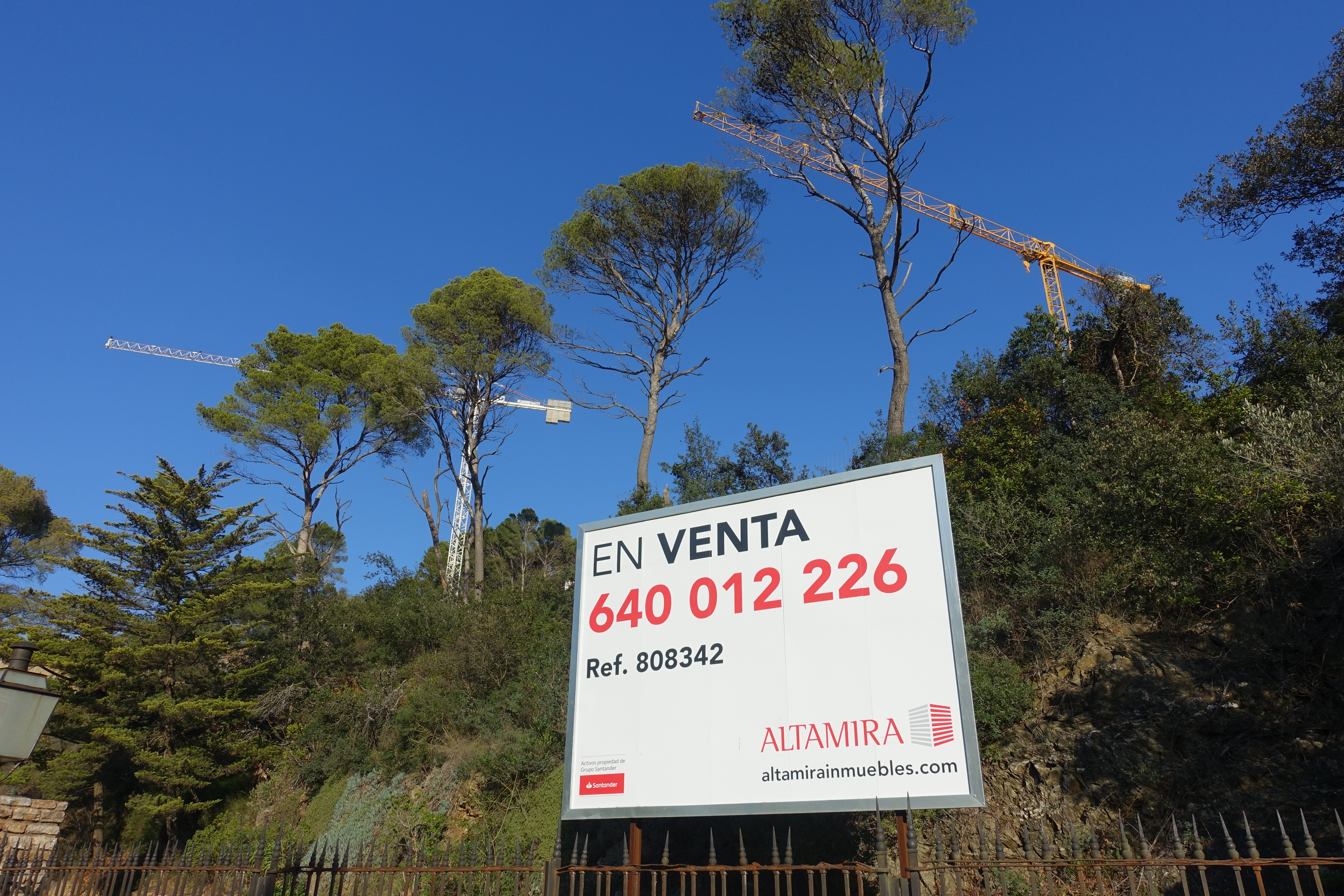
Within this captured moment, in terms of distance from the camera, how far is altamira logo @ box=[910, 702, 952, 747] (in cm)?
450

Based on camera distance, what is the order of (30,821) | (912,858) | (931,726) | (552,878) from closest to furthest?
(912,858)
(552,878)
(931,726)
(30,821)

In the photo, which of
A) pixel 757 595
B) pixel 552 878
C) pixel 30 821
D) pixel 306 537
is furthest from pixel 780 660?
pixel 306 537

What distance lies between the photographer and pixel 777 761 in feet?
16.2

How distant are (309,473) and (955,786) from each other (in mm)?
20849

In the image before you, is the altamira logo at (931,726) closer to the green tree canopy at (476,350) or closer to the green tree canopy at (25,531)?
the green tree canopy at (476,350)

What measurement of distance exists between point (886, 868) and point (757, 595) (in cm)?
206

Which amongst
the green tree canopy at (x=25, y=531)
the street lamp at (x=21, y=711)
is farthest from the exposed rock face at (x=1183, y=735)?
the green tree canopy at (x=25, y=531)

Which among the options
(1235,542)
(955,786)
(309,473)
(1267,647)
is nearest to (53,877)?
(955,786)

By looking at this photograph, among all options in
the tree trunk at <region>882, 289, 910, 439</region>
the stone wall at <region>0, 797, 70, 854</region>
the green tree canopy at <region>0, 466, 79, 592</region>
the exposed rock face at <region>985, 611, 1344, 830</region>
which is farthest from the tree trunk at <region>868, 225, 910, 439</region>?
the green tree canopy at <region>0, 466, 79, 592</region>

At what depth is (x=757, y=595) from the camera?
549 cm

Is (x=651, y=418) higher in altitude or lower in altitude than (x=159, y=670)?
higher

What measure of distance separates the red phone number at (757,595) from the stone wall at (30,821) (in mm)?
7497

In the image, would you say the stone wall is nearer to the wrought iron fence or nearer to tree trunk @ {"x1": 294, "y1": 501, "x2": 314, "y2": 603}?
the wrought iron fence

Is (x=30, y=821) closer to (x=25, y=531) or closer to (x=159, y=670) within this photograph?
(x=159, y=670)
